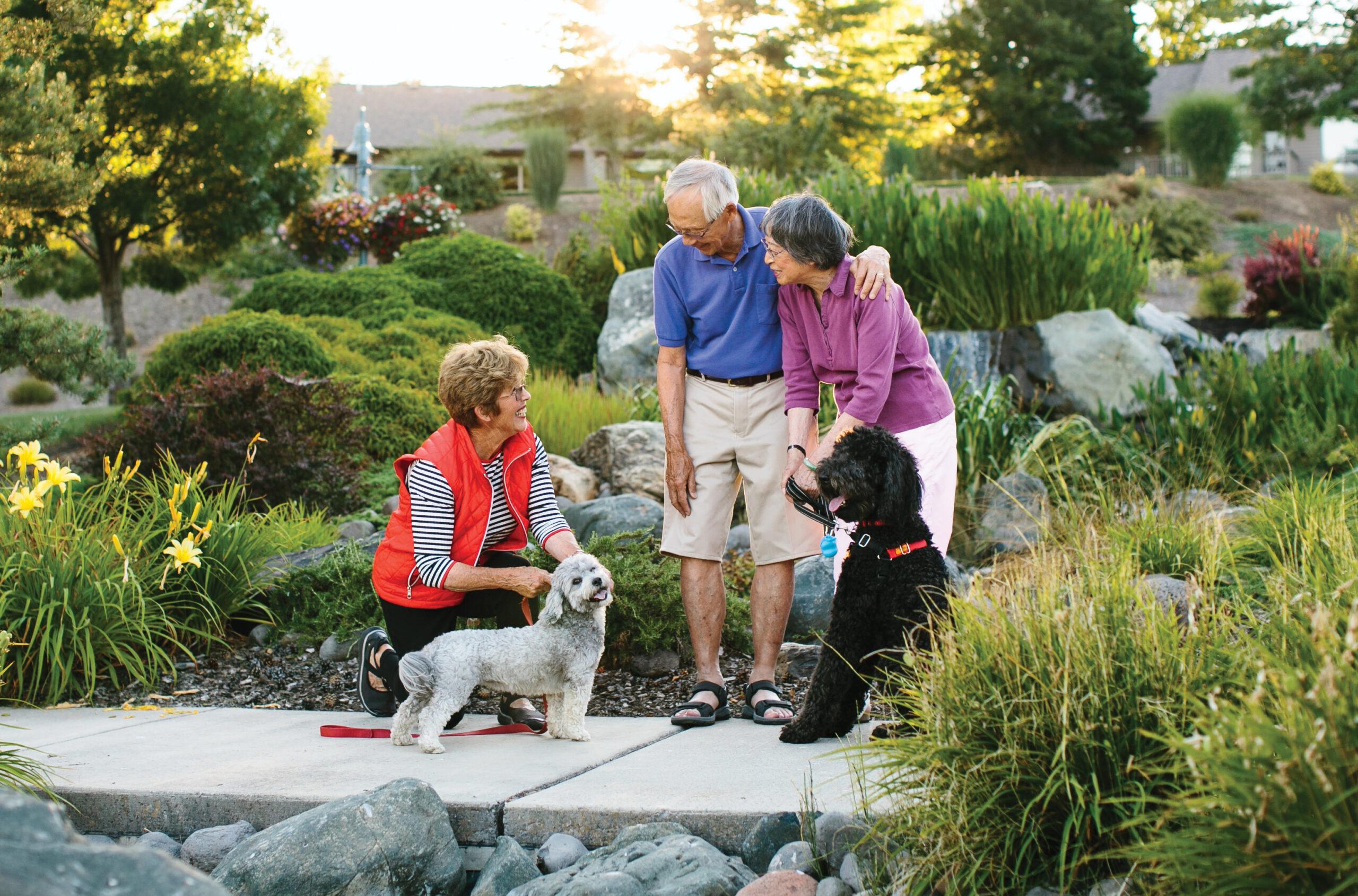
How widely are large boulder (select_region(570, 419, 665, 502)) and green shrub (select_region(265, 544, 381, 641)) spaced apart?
2094 millimetres

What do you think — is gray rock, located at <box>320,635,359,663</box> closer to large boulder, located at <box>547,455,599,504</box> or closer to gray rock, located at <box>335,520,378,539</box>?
gray rock, located at <box>335,520,378,539</box>

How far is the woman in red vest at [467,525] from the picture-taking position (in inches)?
152

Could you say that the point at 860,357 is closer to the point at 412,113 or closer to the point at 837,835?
the point at 837,835

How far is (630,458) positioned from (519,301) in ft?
15.0

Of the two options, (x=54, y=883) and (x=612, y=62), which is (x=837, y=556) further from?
(x=612, y=62)

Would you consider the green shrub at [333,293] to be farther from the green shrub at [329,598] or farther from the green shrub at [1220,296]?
the green shrub at [1220,296]

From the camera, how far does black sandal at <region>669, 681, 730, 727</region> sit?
3.89m

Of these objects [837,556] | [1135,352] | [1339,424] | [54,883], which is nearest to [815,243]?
[837,556]

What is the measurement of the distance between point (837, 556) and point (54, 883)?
8.92 ft

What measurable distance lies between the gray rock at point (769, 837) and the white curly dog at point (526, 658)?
0.96m

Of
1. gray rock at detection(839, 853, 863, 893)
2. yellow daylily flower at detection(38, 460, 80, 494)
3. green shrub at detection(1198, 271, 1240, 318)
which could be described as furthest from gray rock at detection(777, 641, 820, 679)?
green shrub at detection(1198, 271, 1240, 318)

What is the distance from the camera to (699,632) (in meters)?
4.14

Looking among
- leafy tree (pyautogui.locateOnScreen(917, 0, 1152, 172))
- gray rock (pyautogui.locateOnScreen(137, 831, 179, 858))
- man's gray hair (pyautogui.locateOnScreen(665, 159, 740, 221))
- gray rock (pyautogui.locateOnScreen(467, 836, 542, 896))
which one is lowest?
gray rock (pyautogui.locateOnScreen(137, 831, 179, 858))

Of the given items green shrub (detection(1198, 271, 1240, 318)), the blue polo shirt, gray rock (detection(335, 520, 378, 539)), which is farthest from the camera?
green shrub (detection(1198, 271, 1240, 318))
